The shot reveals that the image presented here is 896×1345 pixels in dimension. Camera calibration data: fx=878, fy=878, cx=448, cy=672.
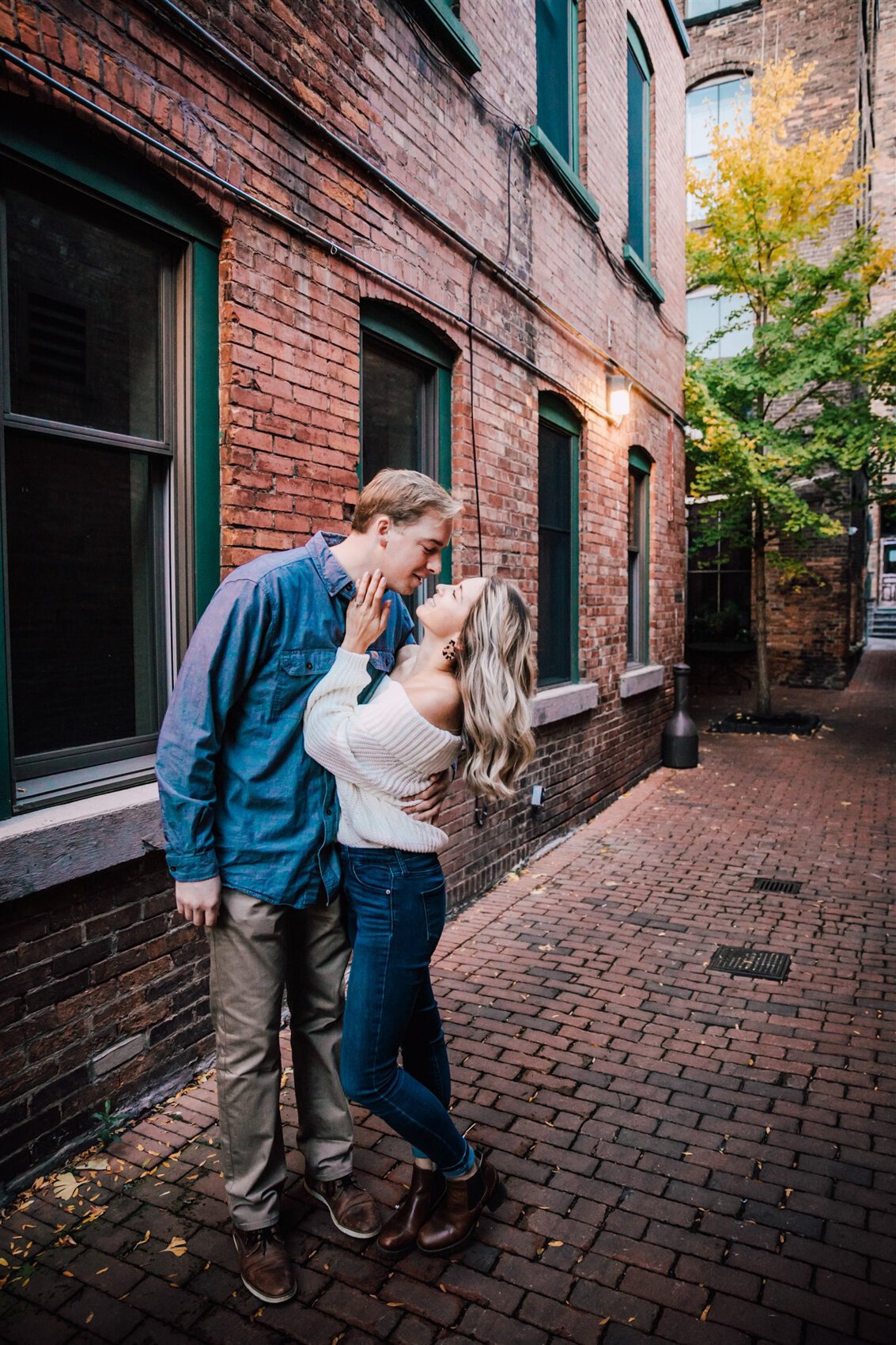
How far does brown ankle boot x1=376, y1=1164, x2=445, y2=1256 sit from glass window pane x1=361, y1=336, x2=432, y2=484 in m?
3.24

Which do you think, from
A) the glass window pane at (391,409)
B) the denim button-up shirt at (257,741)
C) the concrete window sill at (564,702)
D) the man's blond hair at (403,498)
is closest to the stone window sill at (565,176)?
the glass window pane at (391,409)

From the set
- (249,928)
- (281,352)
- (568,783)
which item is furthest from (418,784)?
(568,783)

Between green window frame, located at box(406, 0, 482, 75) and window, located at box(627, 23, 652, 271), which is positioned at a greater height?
window, located at box(627, 23, 652, 271)

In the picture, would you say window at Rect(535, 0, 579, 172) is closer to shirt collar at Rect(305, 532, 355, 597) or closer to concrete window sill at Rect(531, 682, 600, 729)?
concrete window sill at Rect(531, 682, 600, 729)

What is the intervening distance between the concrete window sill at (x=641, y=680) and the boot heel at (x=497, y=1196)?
19.7 feet

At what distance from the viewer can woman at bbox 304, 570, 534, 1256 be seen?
2.24m

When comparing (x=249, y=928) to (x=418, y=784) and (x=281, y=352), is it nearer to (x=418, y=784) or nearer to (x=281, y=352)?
(x=418, y=784)

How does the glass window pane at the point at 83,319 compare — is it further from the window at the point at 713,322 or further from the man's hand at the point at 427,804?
the window at the point at 713,322

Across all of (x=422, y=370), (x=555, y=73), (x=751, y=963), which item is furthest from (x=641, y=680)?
(x=555, y=73)

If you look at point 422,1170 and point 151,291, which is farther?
point 151,291

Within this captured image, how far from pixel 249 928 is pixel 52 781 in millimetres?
1075

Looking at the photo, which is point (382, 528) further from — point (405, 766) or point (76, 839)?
point (76, 839)

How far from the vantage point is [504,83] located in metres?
5.73

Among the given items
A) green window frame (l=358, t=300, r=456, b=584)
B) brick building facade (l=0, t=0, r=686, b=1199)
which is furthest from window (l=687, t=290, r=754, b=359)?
green window frame (l=358, t=300, r=456, b=584)
